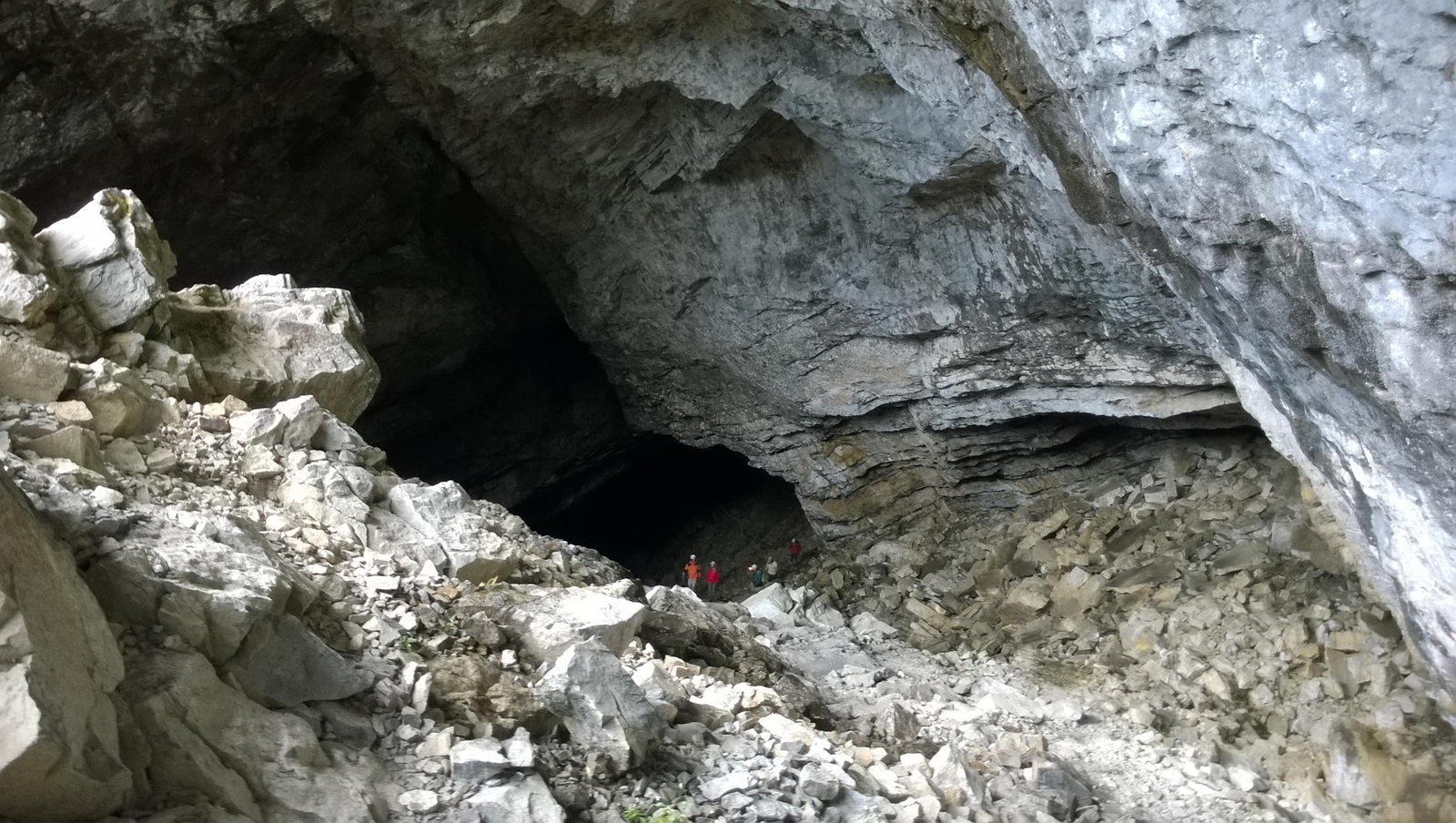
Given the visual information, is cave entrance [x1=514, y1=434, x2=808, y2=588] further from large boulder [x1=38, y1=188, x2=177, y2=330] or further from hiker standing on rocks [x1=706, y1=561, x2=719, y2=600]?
large boulder [x1=38, y1=188, x2=177, y2=330]

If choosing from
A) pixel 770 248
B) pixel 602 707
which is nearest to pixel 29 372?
pixel 602 707

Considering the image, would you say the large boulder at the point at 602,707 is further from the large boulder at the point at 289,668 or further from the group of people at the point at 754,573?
the group of people at the point at 754,573

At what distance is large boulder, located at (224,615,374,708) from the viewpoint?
362cm

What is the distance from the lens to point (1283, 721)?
6.70 metres

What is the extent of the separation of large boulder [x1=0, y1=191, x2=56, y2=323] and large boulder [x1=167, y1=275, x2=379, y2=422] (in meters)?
0.81

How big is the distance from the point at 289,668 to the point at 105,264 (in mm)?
3493

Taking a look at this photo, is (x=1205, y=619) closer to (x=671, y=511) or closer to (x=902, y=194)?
(x=902, y=194)

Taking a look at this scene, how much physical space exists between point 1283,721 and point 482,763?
18.4 feet

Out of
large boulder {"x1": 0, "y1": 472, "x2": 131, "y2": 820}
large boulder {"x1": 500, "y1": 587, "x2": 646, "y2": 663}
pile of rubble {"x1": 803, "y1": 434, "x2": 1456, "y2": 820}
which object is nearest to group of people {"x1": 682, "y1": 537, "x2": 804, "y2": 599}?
pile of rubble {"x1": 803, "y1": 434, "x2": 1456, "y2": 820}

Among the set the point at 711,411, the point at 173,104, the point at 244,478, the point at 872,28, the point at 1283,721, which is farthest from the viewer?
the point at 711,411

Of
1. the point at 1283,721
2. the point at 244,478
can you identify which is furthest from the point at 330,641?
the point at 1283,721

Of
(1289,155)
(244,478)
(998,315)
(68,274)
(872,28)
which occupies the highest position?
(68,274)

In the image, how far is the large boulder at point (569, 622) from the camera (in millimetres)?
4625

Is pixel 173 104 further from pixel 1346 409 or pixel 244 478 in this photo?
pixel 1346 409
